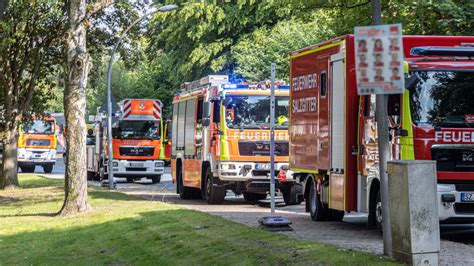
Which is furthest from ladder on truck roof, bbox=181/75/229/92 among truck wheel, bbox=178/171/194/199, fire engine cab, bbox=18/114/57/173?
fire engine cab, bbox=18/114/57/173

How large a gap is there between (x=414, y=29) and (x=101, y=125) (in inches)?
739

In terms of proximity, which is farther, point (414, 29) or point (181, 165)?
point (181, 165)

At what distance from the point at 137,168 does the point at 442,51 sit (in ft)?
83.6

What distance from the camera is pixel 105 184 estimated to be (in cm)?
3653

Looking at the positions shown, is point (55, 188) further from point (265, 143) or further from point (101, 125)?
point (265, 143)

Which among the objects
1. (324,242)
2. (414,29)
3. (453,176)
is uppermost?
(414,29)

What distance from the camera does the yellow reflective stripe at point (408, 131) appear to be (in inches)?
587

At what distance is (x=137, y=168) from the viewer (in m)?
39.9

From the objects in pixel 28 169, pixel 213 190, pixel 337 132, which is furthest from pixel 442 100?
pixel 28 169

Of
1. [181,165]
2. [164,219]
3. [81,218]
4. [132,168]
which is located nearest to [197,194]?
[181,165]

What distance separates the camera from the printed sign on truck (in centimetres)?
1057

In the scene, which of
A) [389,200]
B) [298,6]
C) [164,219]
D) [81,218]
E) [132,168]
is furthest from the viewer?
[132,168]

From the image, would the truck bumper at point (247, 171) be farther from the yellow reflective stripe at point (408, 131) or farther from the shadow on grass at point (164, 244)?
the yellow reflective stripe at point (408, 131)

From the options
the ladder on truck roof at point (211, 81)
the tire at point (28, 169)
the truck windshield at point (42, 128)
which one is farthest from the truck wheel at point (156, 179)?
the tire at point (28, 169)
